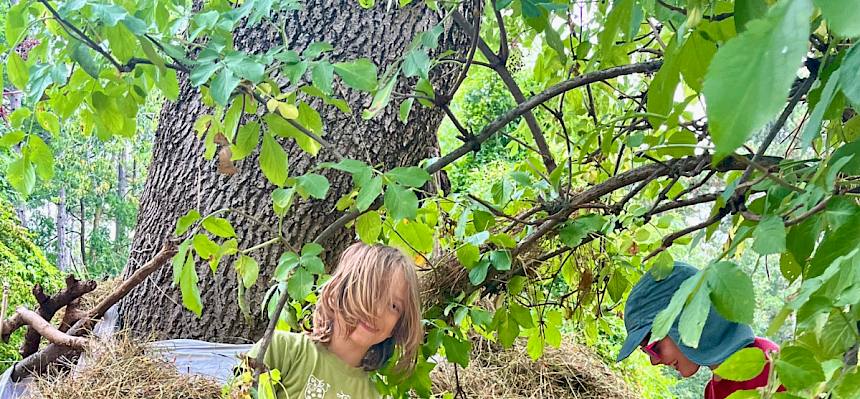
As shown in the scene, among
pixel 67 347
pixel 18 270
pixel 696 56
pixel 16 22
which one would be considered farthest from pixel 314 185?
pixel 18 270

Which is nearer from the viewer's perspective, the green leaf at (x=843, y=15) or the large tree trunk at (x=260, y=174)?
the green leaf at (x=843, y=15)

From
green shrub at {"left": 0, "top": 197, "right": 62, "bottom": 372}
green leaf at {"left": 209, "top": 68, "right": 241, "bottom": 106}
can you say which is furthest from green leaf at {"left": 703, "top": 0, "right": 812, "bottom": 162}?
green shrub at {"left": 0, "top": 197, "right": 62, "bottom": 372}

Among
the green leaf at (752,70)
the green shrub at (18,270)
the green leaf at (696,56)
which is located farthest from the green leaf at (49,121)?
the green shrub at (18,270)

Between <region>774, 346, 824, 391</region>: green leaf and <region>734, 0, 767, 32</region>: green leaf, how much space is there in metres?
0.16

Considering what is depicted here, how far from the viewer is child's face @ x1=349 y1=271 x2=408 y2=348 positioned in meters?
1.16

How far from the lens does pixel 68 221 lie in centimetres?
791

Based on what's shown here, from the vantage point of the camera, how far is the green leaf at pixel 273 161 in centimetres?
79

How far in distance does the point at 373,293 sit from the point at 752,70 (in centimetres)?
101

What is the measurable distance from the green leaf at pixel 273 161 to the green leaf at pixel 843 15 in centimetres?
65

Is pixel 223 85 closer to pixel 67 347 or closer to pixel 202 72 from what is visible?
pixel 202 72

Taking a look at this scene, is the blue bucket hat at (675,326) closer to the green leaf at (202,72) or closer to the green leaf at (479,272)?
the green leaf at (479,272)

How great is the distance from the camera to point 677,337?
1151 millimetres

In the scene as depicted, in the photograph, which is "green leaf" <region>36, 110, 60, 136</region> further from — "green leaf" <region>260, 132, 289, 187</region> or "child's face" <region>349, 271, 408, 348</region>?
"child's face" <region>349, 271, 408, 348</region>

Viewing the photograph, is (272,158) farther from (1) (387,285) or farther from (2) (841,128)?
(2) (841,128)
